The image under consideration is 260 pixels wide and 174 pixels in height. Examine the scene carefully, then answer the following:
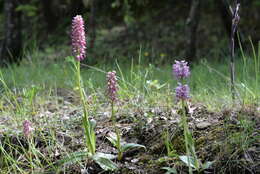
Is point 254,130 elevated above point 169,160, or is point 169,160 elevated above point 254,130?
point 254,130

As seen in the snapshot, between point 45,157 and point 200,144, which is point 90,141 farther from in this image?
point 200,144

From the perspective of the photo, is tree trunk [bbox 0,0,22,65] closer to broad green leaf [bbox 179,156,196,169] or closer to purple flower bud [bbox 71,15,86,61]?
purple flower bud [bbox 71,15,86,61]

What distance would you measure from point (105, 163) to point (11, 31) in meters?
6.45

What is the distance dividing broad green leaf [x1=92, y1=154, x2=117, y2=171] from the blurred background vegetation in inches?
209

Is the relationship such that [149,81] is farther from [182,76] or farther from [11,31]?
[11,31]

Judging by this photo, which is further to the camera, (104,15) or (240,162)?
(104,15)

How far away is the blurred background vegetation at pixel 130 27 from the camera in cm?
819

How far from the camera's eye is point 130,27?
10773 millimetres

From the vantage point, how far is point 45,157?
252 centimetres

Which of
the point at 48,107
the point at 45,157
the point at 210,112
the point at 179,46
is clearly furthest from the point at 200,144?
A: the point at 179,46

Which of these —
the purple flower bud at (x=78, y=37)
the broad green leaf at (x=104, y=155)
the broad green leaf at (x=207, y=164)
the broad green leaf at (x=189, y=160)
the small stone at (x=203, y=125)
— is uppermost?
the purple flower bud at (x=78, y=37)

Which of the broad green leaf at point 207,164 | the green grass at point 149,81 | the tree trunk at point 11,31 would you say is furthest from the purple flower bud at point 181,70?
the tree trunk at point 11,31

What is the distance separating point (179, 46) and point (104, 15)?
2.95 m

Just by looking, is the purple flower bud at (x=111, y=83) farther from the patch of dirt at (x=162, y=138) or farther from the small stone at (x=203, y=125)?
the small stone at (x=203, y=125)
